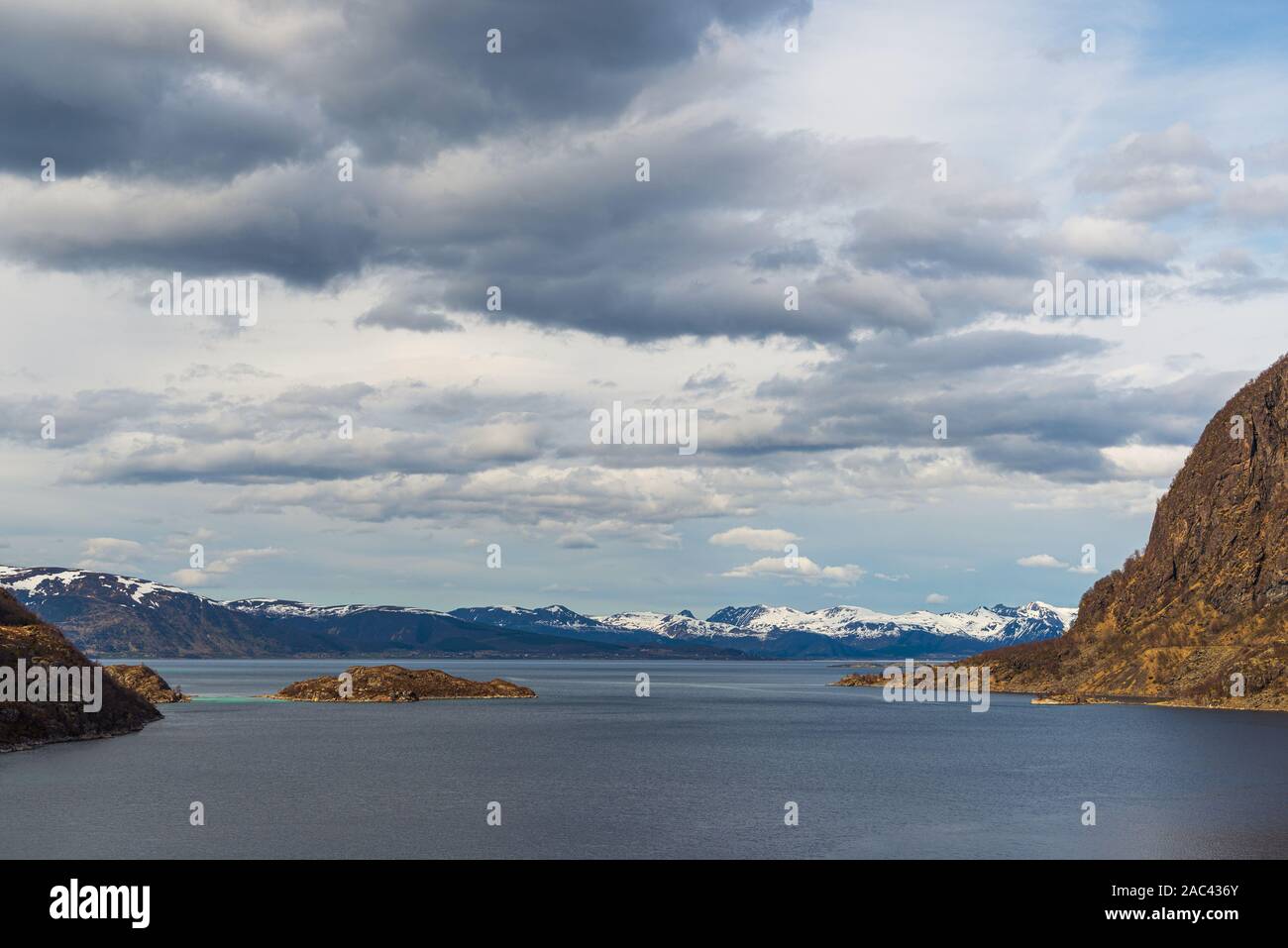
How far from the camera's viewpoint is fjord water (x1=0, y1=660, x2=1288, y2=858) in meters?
76.1

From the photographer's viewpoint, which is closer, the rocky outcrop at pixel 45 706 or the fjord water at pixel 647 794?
the fjord water at pixel 647 794

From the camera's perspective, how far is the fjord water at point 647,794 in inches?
2995

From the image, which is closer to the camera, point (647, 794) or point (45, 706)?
point (647, 794)

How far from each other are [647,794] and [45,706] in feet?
285

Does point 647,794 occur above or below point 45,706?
below

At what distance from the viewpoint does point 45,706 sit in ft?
468

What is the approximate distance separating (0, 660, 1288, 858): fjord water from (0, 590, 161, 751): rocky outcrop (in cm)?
514

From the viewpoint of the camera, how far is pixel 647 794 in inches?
4011

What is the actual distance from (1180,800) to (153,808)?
8683 centimetres

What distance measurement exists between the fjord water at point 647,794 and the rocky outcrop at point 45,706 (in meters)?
5.14

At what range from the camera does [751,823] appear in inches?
3398
